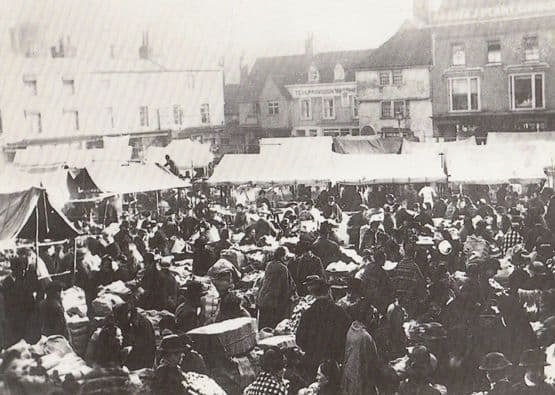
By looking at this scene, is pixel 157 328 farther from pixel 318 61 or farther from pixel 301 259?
pixel 318 61

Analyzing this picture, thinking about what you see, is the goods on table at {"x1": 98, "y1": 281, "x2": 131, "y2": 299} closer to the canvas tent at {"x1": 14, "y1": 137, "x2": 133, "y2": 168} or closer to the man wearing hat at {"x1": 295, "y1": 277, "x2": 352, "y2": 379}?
the canvas tent at {"x1": 14, "y1": 137, "x2": 133, "y2": 168}

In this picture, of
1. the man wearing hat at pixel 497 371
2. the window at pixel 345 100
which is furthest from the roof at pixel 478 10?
the man wearing hat at pixel 497 371

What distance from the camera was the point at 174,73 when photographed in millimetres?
8641

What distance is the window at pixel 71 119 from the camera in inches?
365

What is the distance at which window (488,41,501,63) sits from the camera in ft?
28.1

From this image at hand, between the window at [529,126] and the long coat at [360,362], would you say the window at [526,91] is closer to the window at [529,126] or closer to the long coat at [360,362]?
the window at [529,126]

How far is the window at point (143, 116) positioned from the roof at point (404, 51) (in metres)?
3.21

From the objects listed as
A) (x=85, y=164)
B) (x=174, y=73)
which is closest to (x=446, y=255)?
(x=174, y=73)

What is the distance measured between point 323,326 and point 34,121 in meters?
5.50

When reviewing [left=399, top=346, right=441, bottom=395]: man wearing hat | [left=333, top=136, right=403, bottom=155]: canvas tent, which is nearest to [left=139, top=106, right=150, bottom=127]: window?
[left=333, top=136, right=403, bottom=155]: canvas tent

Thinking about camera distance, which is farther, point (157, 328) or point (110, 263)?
point (110, 263)

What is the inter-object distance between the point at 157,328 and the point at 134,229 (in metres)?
3.56

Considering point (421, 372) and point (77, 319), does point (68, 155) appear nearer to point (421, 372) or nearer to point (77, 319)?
point (77, 319)

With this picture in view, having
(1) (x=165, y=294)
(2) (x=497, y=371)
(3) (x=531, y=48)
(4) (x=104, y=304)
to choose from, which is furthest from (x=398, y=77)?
(2) (x=497, y=371)
